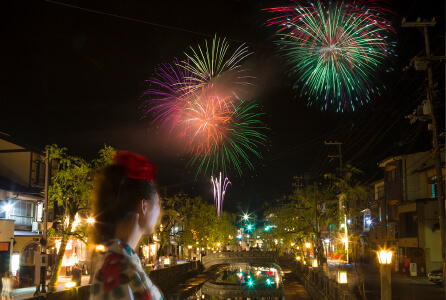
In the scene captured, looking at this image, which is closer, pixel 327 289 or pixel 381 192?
pixel 327 289

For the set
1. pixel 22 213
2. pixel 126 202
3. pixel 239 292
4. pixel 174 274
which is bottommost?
pixel 239 292

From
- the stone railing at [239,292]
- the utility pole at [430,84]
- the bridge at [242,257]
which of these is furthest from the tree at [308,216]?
the bridge at [242,257]

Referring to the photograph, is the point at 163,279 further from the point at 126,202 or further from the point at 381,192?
the point at 126,202

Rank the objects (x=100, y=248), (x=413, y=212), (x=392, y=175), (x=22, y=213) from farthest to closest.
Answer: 1. (x=392, y=175)
2. (x=413, y=212)
3. (x=22, y=213)
4. (x=100, y=248)

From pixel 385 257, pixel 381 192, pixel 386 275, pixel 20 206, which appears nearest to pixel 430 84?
pixel 385 257

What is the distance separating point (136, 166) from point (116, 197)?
0.53 feet

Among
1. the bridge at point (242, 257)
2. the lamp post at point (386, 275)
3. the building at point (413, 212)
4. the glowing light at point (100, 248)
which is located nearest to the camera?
the glowing light at point (100, 248)

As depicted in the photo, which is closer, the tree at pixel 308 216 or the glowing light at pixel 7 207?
the glowing light at pixel 7 207

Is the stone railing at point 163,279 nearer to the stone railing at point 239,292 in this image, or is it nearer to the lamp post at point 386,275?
the stone railing at point 239,292

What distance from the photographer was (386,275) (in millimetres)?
14055

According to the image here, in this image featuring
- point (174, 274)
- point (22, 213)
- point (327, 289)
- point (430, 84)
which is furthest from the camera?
point (174, 274)

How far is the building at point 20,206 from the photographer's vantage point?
27084mm

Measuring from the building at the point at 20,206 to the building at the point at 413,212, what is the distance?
25.8 meters

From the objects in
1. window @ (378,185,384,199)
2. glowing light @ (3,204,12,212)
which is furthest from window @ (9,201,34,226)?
window @ (378,185,384,199)
